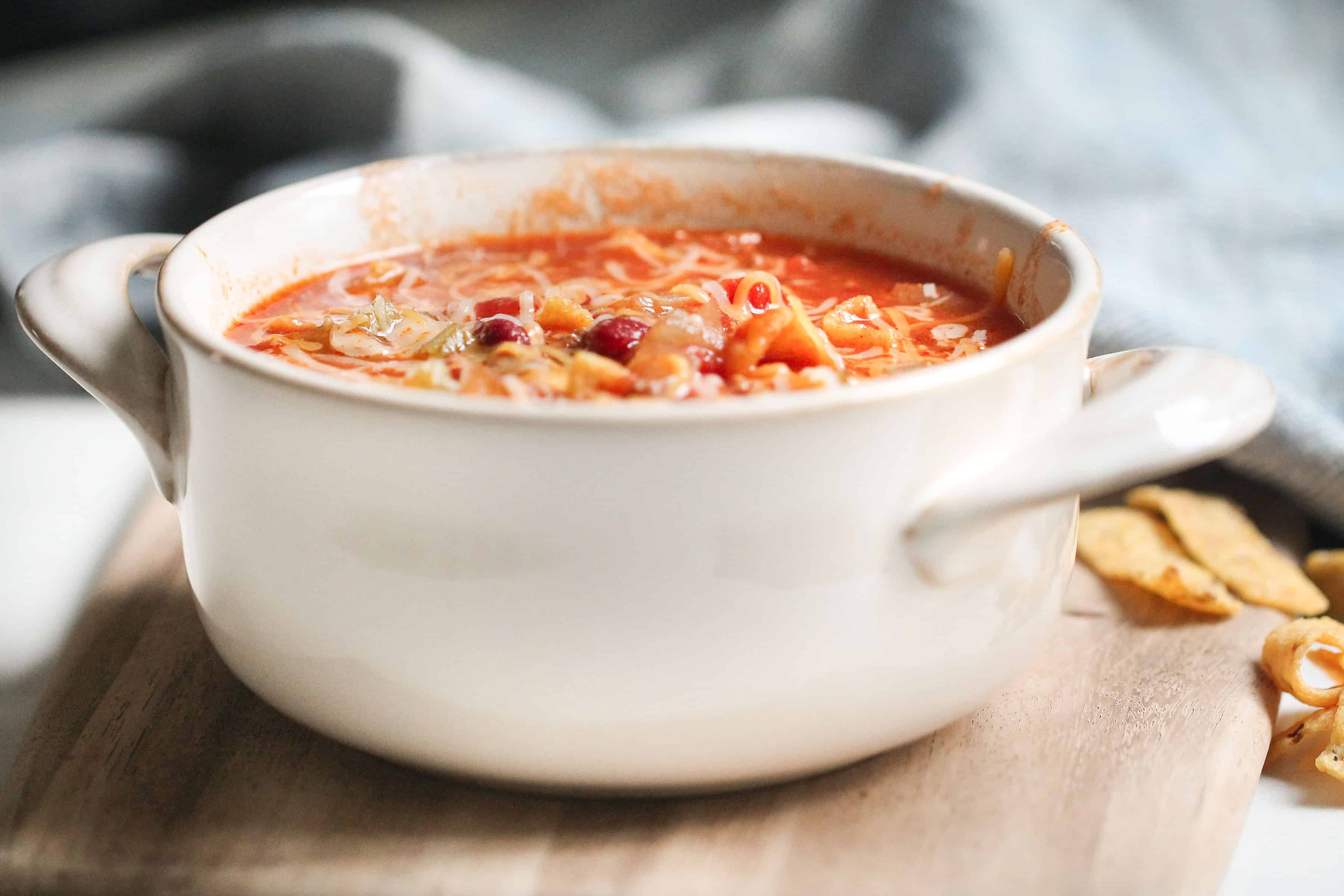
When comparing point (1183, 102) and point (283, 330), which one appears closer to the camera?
point (283, 330)

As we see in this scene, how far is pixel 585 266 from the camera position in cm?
246

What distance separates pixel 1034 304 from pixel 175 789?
1345 mm

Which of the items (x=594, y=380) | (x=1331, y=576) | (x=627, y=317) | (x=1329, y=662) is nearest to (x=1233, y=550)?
(x=1331, y=576)

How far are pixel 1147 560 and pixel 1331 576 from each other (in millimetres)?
377

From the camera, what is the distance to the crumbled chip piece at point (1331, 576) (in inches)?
92.3

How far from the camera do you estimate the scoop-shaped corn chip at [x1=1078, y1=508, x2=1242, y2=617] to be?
2150mm

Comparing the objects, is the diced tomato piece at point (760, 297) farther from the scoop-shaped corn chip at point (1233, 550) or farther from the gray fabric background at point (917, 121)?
the gray fabric background at point (917, 121)

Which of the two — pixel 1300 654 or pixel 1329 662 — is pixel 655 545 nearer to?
pixel 1300 654

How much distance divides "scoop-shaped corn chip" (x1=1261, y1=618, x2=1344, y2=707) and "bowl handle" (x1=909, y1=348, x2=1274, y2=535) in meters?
0.60

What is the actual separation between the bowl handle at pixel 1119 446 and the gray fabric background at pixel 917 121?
129cm

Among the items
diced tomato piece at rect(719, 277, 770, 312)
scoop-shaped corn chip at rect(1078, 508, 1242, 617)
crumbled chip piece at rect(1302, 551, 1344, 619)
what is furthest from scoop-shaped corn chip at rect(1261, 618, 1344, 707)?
diced tomato piece at rect(719, 277, 770, 312)

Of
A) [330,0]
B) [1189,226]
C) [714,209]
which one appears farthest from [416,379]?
[330,0]

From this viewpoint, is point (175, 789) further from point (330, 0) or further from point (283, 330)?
point (330, 0)

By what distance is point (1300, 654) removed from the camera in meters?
1.92
